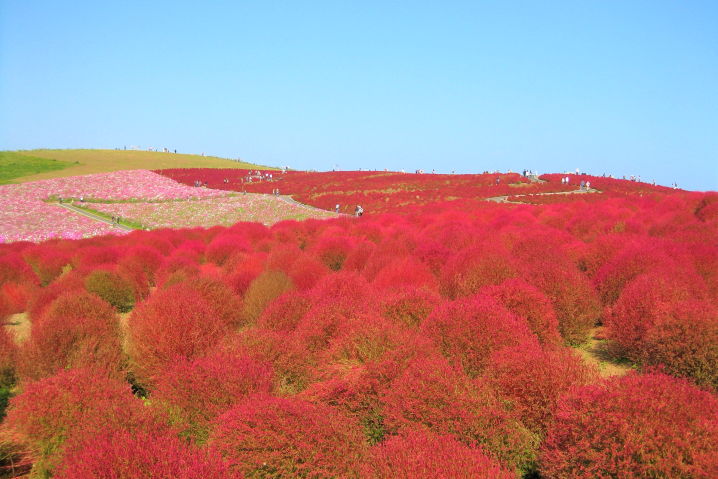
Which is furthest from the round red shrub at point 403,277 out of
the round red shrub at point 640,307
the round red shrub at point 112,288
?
the round red shrub at point 112,288

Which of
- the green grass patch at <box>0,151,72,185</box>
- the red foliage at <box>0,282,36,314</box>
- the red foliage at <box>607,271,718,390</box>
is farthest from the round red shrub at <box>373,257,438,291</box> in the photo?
the green grass patch at <box>0,151,72,185</box>

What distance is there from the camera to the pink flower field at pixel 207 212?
32.3m

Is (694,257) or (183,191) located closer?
(694,257)

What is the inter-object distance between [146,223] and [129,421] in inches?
1162

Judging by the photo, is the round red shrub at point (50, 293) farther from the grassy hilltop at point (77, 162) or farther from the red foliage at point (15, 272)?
the grassy hilltop at point (77, 162)

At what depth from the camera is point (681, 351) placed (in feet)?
18.5

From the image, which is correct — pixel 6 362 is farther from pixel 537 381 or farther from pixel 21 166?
pixel 21 166

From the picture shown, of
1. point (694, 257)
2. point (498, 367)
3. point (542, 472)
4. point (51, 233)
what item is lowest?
point (51, 233)

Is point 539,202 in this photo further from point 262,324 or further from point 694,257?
point 262,324

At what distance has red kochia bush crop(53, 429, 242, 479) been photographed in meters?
3.50

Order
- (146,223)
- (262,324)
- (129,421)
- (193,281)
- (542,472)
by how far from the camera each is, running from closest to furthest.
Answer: (542,472)
(129,421)
(262,324)
(193,281)
(146,223)

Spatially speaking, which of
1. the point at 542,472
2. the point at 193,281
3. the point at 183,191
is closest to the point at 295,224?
the point at 193,281

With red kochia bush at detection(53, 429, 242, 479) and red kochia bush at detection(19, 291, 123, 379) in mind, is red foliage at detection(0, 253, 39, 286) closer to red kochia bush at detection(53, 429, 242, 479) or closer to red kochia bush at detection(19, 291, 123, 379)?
red kochia bush at detection(19, 291, 123, 379)

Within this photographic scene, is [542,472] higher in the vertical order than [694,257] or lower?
lower
